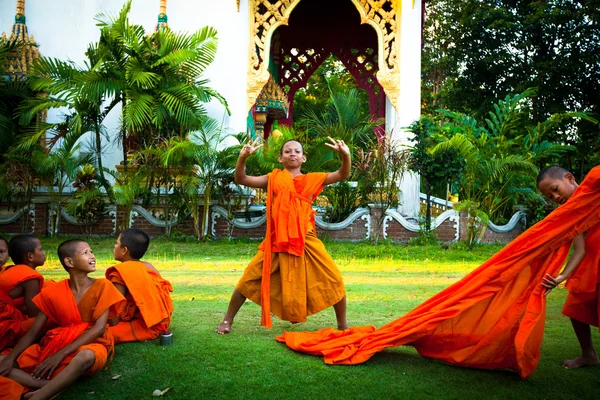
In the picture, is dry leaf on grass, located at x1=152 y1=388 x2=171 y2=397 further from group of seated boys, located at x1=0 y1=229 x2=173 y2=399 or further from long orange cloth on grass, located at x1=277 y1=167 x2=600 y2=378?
long orange cloth on grass, located at x1=277 y1=167 x2=600 y2=378

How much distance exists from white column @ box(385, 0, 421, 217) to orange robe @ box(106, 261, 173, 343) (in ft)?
30.8

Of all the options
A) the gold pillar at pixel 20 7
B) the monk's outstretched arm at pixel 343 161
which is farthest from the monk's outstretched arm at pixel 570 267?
the gold pillar at pixel 20 7

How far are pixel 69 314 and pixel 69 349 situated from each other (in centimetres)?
27

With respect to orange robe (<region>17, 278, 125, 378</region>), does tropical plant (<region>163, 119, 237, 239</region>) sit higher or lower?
higher

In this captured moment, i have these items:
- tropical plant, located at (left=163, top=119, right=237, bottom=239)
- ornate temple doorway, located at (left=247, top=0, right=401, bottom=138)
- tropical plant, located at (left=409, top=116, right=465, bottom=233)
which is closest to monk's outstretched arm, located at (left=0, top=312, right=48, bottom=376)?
tropical plant, located at (left=163, top=119, right=237, bottom=239)

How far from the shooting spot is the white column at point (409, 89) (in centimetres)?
1318

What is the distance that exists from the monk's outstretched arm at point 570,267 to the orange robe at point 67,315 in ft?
8.45

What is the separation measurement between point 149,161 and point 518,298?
30.4 feet

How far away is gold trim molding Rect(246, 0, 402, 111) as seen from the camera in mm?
13148

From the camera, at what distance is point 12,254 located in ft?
13.9

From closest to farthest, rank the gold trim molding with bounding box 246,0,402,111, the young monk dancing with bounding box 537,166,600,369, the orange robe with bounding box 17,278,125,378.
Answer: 1. the orange robe with bounding box 17,278,125,378
2. the young monk dancing with bounding box 537,166,600,369
3. the gold trim molding with bounding box 246,0,402,111

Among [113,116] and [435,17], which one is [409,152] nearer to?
[113,116]

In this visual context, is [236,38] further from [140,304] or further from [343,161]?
[140,304]

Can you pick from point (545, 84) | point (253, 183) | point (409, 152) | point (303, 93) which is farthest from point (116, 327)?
point (303, 93)
